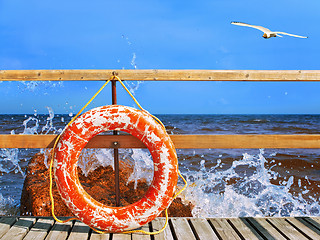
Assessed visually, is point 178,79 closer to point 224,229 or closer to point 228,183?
point 224,229

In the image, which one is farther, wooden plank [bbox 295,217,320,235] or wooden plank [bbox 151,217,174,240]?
wooden plank [bbox 295,217,320,235]

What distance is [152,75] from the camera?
67.0 inches

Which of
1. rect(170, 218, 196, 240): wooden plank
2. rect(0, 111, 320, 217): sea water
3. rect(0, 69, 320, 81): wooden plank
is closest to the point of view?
rect(170, 218, 196, 240): wooden plank

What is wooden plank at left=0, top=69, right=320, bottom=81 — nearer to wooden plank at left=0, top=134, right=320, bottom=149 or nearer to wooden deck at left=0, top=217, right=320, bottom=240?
wooden plank at left=0, top=134, right=320, bottom=149

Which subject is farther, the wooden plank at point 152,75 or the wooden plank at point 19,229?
the wooden plank at point 152,75

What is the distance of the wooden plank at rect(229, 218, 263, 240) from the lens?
1593 millimetres

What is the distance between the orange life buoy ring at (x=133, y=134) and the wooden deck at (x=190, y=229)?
0.09 metres

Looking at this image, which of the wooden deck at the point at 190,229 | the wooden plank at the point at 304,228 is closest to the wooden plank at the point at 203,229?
the wooden deck at the point at 190,229

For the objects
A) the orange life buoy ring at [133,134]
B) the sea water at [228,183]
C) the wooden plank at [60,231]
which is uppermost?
the orange life buoy ring at [133,134]

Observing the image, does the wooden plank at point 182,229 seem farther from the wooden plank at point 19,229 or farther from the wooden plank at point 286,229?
the wooden plank at point 19,229

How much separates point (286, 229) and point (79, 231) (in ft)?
3.86

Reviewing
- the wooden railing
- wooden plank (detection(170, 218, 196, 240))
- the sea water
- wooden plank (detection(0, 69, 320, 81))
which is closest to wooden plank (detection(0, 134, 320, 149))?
the wooden railing

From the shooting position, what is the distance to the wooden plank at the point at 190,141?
170 centimetres

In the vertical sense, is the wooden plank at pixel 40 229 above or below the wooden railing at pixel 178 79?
below
